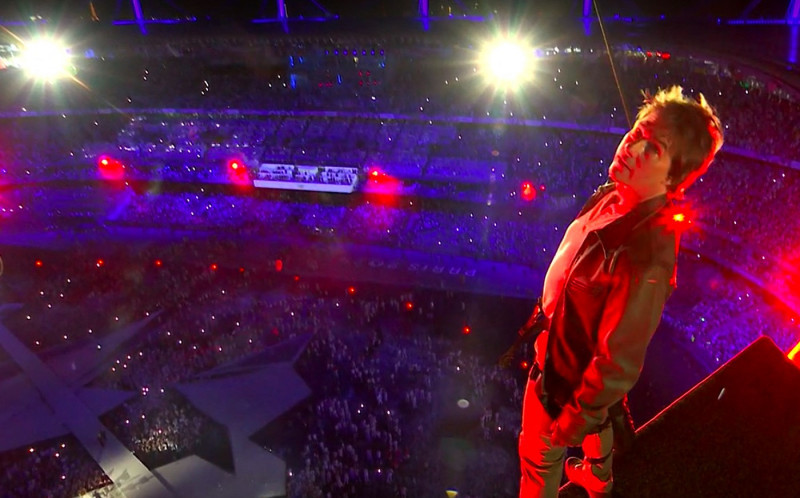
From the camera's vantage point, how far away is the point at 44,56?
12109 millimetres

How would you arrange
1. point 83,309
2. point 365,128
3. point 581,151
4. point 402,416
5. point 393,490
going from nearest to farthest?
point 393,490 → point 402,416 → point 83,309 → point 581,151 → point 365,128

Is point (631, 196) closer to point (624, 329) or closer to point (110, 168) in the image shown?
point (624, 329)

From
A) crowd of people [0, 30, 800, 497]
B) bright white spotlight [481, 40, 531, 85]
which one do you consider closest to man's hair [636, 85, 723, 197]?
crowd of people [0, 30, 800, 497]

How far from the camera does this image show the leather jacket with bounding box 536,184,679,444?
258 cm

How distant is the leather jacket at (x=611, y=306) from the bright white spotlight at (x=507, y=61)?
7.16m

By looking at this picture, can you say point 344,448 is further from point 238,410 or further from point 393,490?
point 238,410

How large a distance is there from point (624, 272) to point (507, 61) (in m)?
8.36

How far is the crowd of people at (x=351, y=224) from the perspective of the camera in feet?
23.9

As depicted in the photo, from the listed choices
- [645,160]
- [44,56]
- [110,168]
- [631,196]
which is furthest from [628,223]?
[110,168]

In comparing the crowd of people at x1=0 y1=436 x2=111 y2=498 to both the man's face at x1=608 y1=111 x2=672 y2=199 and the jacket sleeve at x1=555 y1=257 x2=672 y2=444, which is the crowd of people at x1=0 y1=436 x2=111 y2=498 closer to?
the jacket sleeve at x1=555 y1=257 x2=672 y2=444

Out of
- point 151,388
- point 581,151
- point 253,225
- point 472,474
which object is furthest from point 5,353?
point 581,151

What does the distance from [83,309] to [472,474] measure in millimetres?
8771

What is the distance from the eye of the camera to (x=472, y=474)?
259 inches

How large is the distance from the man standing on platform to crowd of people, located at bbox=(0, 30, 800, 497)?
13.4 feet
